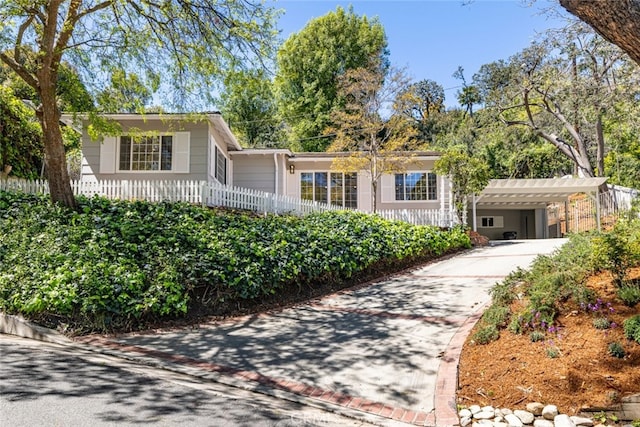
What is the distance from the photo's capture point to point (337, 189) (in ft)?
59.8

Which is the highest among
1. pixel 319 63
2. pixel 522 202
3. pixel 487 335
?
pixel 319 63

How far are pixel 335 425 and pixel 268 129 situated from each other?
1213 inches

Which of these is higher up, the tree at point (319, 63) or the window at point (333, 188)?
the tree at point (319, 63)

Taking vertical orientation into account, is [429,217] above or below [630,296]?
above

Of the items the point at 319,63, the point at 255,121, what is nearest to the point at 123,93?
the point at 319,63

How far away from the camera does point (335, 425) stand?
142 inches

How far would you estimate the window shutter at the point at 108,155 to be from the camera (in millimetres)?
13859

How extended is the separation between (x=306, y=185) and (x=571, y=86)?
11.1 meters

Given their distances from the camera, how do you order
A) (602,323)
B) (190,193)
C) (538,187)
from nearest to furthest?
(602,323)
(190,193)
(538,187)

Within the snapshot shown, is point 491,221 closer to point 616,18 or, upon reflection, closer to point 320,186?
point 320,186

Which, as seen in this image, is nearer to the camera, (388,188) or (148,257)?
(148,257)

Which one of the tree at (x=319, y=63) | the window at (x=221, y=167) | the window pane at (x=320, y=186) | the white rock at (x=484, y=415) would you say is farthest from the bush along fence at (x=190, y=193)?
the tree at (x=319, y=63)

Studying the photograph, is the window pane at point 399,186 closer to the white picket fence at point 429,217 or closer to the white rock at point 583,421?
the white picket fence at point 429,217

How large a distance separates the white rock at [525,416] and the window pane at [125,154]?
13.5 meters
